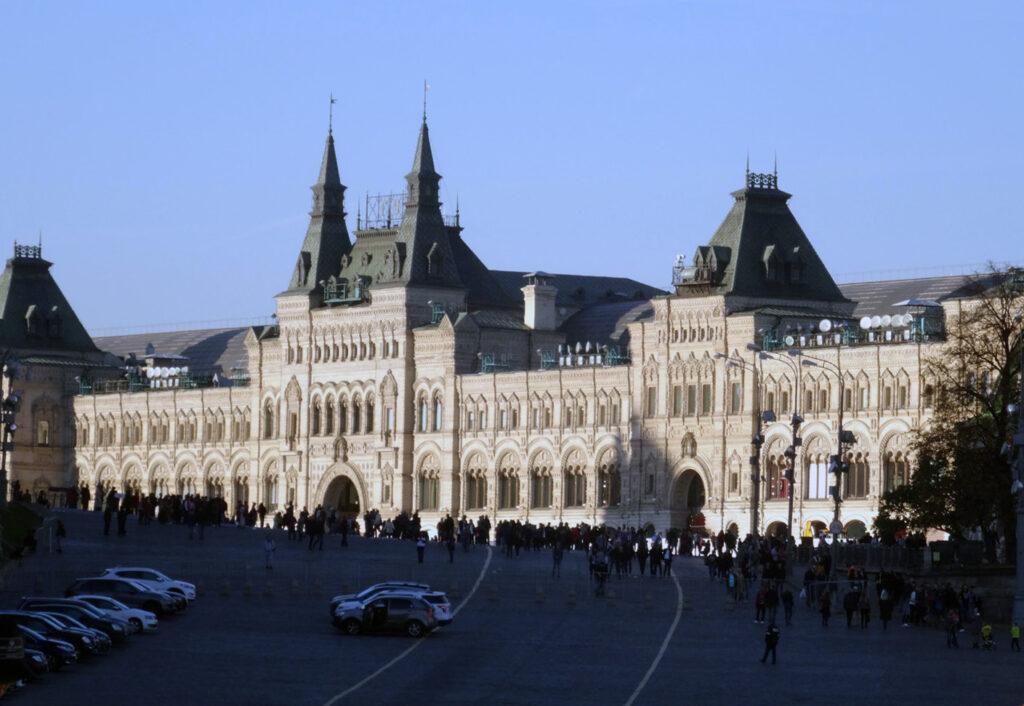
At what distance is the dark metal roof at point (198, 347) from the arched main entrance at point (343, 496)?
83.0ft

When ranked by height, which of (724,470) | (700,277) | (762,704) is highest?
(700,277)

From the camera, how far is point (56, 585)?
82188mm

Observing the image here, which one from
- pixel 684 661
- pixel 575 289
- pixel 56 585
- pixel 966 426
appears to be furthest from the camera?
pixel 575 289

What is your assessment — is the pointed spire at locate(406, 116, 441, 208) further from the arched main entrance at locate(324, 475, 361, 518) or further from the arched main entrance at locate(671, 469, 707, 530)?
the arched main entrance at locate(671, 469, 707, 530)

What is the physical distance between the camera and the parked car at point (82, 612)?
211 feet

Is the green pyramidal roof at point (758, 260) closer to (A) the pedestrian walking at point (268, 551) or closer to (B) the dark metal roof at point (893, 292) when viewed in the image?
(B) the dark metal roof at point (893, 292)

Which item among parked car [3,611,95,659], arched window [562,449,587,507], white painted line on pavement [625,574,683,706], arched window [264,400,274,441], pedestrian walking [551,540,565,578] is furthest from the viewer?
arched window [264,400,274,441]

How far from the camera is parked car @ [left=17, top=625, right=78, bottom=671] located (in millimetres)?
58531

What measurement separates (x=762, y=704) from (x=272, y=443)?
103m

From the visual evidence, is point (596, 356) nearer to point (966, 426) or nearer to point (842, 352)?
point (842, 352)

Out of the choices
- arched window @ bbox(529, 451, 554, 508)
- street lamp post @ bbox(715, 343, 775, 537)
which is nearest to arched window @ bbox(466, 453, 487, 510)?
arched window @ bbox(529, 451, 554, 508)

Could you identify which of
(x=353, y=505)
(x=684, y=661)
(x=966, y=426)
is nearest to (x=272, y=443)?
(x=353, y=505)

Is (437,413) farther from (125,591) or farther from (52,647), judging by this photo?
(52,647)

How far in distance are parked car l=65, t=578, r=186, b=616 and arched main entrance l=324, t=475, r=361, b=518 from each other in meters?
75.3
